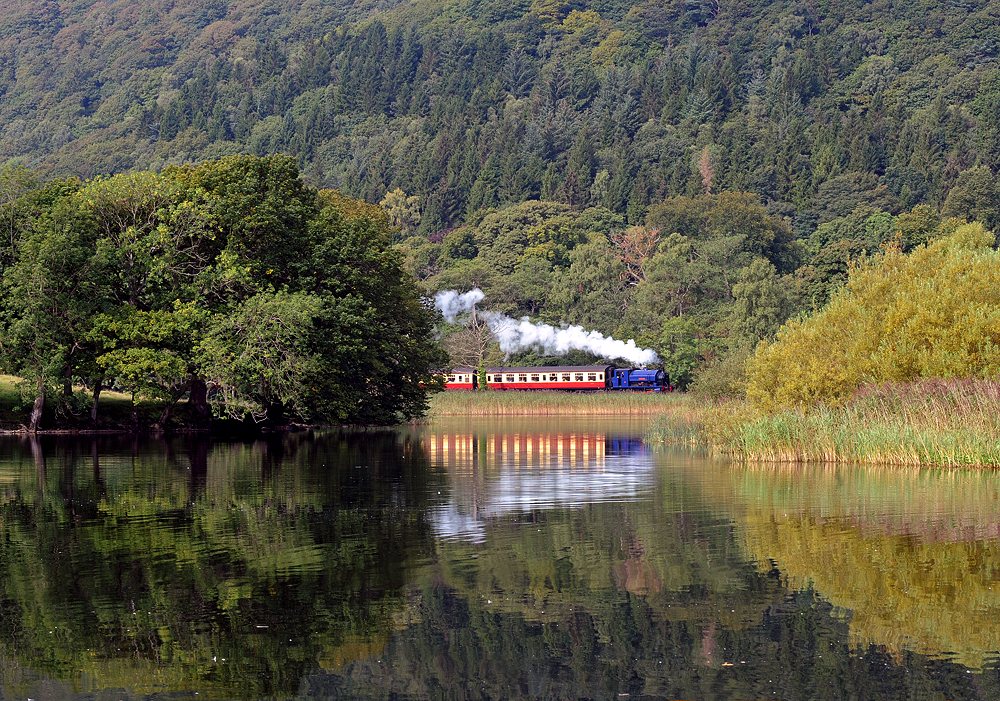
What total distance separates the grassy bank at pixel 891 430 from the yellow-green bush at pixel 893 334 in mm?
1627

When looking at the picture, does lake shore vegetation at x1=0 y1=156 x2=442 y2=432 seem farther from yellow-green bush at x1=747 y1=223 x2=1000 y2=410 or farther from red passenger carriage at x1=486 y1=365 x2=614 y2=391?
red passenger carriage at x1=486 y1=365 x2=614 y2=391

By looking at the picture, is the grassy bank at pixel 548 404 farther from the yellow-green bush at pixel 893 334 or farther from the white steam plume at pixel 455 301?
the yellow-green bush at pixel 893 334

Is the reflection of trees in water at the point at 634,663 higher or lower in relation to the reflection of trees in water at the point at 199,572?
lower

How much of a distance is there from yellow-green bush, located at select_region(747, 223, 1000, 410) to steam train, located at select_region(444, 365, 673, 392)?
7975 cm

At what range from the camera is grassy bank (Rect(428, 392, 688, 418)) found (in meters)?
112

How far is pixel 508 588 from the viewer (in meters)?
24.0

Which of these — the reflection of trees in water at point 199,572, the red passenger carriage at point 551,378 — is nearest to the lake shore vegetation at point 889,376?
the reflection of trees in water at point 199,572

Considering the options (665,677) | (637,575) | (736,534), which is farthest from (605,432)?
(665,677)

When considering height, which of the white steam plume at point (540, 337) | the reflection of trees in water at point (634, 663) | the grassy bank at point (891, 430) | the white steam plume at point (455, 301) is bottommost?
the reflection of trees in water at point (634, 663)

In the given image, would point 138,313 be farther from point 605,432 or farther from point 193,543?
point 193,543

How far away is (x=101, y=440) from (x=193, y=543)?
38419 mm

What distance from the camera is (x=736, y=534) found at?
3027 cm

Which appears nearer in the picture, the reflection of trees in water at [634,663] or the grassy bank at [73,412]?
the reflection of trees in water at [634,663]

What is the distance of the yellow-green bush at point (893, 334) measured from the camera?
161 feet
